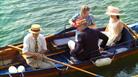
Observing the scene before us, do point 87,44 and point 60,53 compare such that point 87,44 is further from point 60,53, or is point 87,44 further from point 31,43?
Answer: point 31,43

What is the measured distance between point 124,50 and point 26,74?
11.3 feet

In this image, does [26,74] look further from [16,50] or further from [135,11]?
[135,11]

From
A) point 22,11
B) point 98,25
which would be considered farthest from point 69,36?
point 22,11

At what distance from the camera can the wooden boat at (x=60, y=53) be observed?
37.9ft

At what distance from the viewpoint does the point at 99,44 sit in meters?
12.6

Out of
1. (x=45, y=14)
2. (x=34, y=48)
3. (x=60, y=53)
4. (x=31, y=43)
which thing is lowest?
(x=60, y=53)

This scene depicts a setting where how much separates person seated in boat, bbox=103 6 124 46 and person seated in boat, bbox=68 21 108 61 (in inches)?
27.4

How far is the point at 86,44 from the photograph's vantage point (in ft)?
37.8

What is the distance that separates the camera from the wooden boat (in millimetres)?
11555

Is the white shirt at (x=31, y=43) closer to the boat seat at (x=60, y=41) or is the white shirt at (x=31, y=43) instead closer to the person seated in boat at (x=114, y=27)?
the boat seat at (x=60, y=41)

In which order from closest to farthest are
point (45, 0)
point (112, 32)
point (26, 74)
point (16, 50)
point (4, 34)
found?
1. point (26, 74)
2. point (16, 50)
3. point (112, 32)
4. point (4, 34)
5. point (45, 0)

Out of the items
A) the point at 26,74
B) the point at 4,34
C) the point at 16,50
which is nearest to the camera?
the point at 26,74

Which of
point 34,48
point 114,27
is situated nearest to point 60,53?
point 34,48

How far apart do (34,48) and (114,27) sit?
2977 mm
